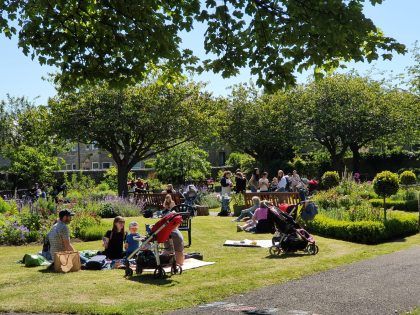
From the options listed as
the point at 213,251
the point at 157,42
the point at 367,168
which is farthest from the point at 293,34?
the point at 367,168

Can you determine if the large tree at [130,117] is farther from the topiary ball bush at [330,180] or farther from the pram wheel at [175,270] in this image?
the pram wheel at [175,270]

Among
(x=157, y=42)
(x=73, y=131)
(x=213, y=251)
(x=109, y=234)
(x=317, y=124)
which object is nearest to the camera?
(x=157, y=42)

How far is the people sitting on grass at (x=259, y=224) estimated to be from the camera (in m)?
17.4

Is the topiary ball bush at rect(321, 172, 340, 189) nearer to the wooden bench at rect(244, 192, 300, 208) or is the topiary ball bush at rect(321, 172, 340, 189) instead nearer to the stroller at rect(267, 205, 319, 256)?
the wooden bench at rect(244, 192, 300, 208)

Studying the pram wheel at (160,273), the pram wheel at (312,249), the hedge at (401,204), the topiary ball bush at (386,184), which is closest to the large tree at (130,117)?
the hedge at (401,204)

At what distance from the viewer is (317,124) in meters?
44.3

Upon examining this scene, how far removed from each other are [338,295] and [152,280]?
344cm

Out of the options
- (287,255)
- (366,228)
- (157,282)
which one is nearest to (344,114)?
(366,228)

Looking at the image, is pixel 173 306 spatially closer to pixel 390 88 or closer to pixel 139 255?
pixel 139 255

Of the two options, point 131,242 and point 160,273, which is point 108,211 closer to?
point 131,242

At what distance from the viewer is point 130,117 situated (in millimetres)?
Result: 29750

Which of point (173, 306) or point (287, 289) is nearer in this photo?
point (173, 306)

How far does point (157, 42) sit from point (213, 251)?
6680mm

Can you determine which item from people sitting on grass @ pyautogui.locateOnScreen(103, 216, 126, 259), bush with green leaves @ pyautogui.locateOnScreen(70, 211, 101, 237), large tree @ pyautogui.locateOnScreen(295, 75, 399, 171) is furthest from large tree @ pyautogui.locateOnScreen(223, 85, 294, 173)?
people sitting on grass @ pyautogui.locateOnScreen(103, 216, 126, 259)
